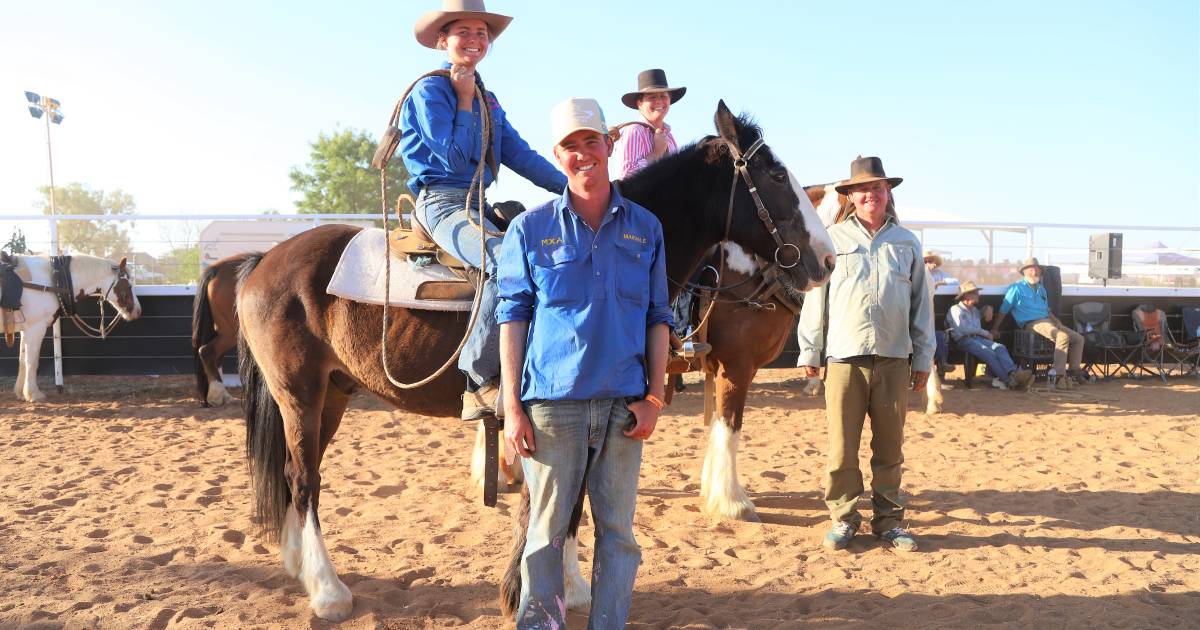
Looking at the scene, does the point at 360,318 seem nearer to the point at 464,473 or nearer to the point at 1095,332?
the point at 464,473

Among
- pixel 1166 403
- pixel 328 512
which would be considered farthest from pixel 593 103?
pixel 1166 403

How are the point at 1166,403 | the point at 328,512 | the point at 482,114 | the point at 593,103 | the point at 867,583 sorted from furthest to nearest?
1. the point at 1166,403
2. the point at 328,512
3. the point at 867,583
4. the point at 482,114
5. the point at 593,103

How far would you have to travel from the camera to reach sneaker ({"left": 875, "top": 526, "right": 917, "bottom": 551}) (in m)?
4.17

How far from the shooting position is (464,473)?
19.7ft

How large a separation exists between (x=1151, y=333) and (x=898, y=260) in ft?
31.9

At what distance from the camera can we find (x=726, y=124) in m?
3.37

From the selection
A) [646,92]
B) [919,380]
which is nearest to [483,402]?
[919,380]

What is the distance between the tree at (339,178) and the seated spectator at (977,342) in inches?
1235

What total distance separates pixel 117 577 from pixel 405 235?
2351 mm

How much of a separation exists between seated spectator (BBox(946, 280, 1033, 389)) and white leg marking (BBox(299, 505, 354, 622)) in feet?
30.3

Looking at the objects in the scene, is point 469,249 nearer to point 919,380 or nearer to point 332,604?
point 332,604

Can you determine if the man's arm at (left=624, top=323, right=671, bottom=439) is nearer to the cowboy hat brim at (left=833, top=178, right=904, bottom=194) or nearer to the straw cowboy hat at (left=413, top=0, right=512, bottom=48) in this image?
the straw cowboy hat at (left=413, top=0, right=512, bottom=48)

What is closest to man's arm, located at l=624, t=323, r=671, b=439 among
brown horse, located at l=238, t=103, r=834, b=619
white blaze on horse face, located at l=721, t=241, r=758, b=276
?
brown horse, located at l=238, t=103, r=834, b=619

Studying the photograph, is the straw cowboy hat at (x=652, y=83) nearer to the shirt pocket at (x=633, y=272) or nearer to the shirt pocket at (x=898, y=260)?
the shirt pocket at (x=898, y=260)
